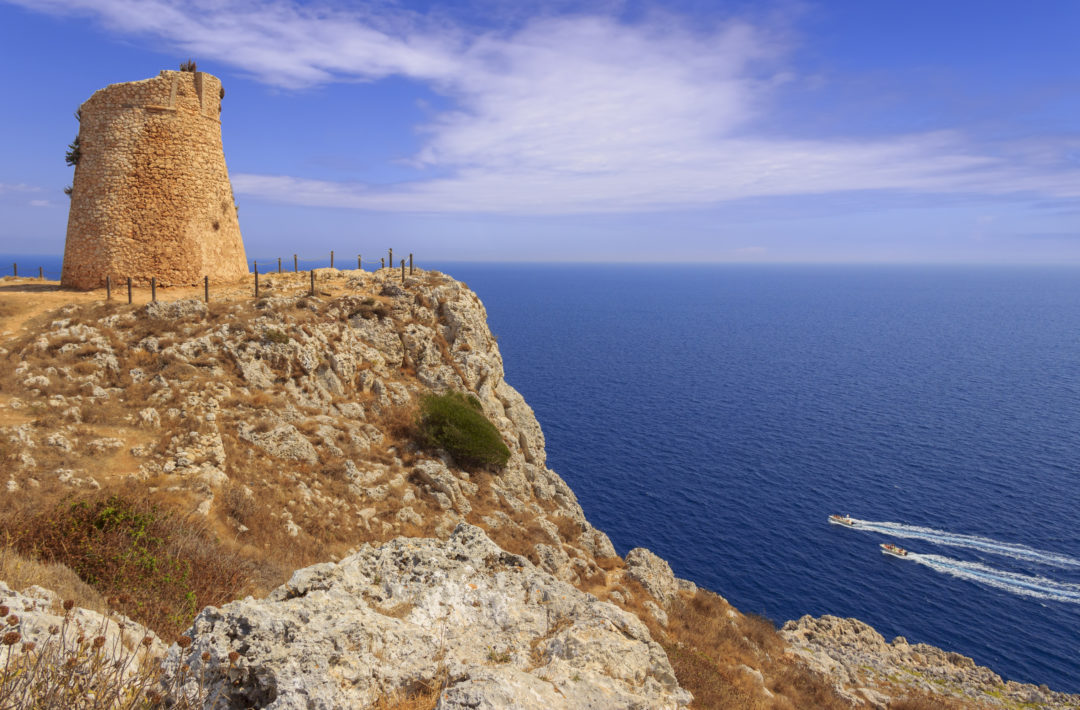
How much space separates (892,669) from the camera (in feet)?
105

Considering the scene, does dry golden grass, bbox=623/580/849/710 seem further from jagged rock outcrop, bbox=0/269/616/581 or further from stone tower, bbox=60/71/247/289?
stone tower, bbox=60/71/247/289

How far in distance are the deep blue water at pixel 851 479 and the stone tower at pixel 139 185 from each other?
133ft

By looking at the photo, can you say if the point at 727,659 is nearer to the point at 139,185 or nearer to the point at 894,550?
the point at 139,185

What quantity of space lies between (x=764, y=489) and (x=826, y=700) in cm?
4239

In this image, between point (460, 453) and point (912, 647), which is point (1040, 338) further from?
point (460, 453)

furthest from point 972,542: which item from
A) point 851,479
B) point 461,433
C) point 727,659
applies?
point 461,433

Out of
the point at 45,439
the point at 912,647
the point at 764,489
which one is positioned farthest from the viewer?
the point at 764,489

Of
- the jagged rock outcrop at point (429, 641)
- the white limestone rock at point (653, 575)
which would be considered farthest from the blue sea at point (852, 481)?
the jagged rock outcrop at point (429, 641)

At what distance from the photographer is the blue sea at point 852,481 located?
145ft

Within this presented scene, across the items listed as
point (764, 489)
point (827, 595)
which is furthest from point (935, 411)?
point (827, 595)

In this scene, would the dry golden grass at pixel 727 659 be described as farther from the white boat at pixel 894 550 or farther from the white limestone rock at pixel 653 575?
the white boat at pixel 894 550

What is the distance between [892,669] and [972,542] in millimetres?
27791

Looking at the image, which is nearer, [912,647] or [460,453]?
[460,453]

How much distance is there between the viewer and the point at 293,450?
2039cm
